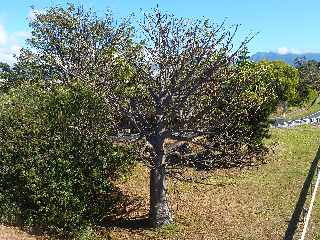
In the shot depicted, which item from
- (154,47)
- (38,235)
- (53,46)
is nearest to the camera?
(38,235)

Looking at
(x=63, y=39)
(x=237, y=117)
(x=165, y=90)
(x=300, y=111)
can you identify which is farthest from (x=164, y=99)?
(x=300, y=111)

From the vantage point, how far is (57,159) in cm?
2336

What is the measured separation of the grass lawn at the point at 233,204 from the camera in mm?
24297

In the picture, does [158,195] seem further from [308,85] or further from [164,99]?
[308,85]

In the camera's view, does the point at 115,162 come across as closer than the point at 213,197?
Yes

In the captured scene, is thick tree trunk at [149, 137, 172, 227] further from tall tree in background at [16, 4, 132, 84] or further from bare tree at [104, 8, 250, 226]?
tall tree in background at [16, 4, 132, 84]

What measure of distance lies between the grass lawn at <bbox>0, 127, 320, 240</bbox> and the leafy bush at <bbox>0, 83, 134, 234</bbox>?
231 cm

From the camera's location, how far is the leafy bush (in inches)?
906

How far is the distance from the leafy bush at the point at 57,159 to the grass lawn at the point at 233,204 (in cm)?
231

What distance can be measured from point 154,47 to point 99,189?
7.34 meters

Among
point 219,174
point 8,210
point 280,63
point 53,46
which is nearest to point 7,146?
point 8,210

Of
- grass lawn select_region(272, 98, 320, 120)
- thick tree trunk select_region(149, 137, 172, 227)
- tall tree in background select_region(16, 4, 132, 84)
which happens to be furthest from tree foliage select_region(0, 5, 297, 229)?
grass lawn select_region(272, 98, 320, 120)

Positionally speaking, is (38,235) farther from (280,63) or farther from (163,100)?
(280,63)

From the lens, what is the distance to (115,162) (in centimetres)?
2448
